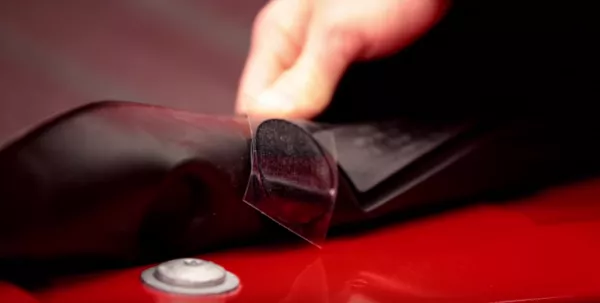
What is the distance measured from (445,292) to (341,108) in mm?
227

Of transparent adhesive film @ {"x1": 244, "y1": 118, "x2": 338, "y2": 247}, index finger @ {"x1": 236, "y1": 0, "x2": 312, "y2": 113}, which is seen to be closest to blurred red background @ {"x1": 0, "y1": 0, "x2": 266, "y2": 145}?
index finger @ {"x1": 236, "y1": 0, "x2": 312, "y2": 113}

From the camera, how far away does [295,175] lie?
53 cm

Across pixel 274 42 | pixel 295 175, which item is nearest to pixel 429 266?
pixel 295 175

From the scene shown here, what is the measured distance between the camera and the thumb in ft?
1.92

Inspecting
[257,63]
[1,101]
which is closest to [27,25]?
[1,101]

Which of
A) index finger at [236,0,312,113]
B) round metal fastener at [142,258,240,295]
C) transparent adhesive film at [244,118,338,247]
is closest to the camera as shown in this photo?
round metal fastener at [142,258,240,295]

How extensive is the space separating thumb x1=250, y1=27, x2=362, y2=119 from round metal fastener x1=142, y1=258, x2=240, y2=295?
7.5 inches

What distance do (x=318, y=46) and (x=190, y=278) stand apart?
0.26m

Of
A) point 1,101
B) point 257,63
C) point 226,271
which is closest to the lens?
point 226,271

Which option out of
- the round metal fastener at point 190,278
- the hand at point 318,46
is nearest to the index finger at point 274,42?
the hand at point 318,46

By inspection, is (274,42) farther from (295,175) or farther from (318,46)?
(295,175)

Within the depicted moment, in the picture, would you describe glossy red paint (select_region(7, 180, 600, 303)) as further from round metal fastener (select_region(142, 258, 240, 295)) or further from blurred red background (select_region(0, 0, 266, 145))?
blurred red background (select_region(0, 0, 266, 145))

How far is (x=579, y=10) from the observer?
0.70 meters

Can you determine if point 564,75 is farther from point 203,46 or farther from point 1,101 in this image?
point 1,101
